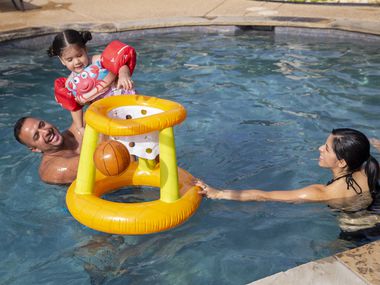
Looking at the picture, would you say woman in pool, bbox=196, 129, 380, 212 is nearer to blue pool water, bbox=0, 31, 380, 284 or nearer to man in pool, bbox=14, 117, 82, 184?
blue pool water, bbox=0, 31, 380, 284

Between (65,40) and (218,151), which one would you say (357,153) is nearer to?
(218,151)

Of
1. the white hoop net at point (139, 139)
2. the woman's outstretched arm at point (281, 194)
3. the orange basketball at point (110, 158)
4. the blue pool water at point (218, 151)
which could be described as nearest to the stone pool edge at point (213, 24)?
the blue pool water at point (218, 151)

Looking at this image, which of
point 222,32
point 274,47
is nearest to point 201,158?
point 274,47

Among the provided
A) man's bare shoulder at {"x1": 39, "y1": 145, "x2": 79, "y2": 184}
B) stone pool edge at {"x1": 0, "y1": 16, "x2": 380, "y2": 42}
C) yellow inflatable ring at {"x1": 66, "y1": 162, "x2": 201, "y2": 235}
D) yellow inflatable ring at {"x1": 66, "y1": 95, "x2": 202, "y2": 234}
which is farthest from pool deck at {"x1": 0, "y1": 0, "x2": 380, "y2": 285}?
yellow inflatable ring at {"x1": 66, "y1": 162, "x2": 201, "y2": 235}

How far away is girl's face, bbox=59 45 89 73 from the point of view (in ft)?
14.2

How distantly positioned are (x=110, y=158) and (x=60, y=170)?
4.37ft

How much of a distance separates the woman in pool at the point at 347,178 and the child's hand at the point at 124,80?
1.03 meters

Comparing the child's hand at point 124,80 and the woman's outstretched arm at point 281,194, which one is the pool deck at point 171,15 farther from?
the woman's outstretched arm at point 281,194

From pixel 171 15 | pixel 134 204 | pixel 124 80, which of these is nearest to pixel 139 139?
pixel 134 204

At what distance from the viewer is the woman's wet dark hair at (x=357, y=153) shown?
3684mm

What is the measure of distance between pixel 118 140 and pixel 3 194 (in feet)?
6.66

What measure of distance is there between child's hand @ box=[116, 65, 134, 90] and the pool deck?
5642mm

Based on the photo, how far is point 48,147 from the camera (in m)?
4.66

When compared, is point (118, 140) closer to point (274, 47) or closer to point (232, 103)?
point (232, 103)
